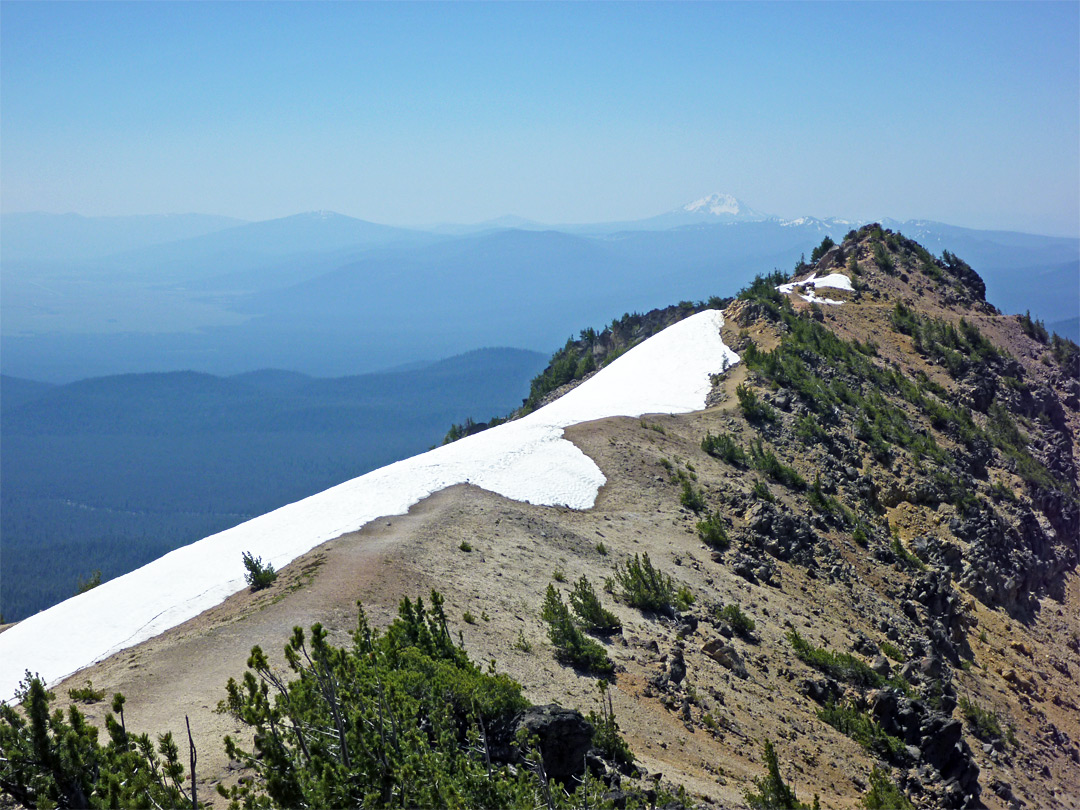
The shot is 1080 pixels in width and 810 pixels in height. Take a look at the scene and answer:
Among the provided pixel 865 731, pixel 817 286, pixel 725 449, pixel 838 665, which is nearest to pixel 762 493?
pixel 725 449

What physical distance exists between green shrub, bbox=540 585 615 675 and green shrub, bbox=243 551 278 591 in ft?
17.8

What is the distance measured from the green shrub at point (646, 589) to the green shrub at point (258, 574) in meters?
6.75

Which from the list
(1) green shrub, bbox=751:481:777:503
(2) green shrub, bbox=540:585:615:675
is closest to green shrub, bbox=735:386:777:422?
(1) green shrub, bbox=751:481:777:503

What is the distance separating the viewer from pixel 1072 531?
3081 centimetres

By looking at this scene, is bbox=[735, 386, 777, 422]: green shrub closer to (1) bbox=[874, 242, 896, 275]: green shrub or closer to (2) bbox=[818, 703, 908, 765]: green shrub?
(2) bbox=[818, 703, 908, 765]: green shrub

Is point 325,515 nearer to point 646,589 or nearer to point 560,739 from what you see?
point 646,589

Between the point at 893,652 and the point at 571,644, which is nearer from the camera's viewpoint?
the point at 571,644

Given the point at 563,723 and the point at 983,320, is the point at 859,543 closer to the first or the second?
the point at 563,723

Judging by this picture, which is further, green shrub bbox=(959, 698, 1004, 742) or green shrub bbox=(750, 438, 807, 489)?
green shrub bbox=(750, 438, 807, 489)

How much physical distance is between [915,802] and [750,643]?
3747mm

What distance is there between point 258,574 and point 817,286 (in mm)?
35836

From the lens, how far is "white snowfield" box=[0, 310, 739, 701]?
13750 millimetres

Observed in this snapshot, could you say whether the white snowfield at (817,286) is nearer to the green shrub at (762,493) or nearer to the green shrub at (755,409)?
the green shrub at (755,409)

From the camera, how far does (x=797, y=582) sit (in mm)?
19125
